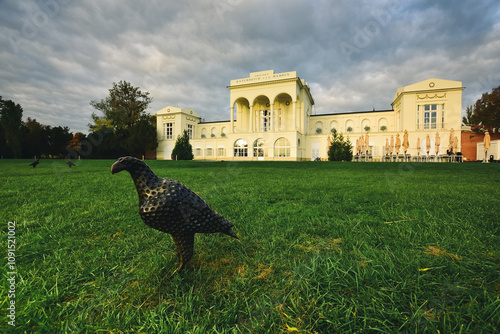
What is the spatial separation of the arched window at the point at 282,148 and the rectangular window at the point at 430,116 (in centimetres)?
2014

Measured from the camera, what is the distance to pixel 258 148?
107ft

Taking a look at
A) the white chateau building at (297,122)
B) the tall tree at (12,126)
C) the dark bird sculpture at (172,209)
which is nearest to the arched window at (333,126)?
the white chateau building at (297,122)

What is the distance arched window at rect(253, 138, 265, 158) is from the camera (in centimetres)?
3247

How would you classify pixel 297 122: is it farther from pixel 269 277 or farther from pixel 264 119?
pixel 269 277

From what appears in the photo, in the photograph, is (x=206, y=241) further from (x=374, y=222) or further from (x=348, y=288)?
(x=374, y=222)

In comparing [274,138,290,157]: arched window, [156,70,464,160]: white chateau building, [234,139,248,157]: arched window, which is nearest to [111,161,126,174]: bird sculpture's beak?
[156,70,464,160]: white chateau building

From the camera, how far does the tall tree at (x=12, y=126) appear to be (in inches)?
1161

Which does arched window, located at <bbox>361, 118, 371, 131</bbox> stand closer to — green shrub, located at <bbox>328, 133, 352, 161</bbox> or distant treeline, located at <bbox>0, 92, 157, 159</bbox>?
green shrub, located at <bbox>328, 133, 352, 161</bbox>

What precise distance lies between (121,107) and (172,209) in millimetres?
45178

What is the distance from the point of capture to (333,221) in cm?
233

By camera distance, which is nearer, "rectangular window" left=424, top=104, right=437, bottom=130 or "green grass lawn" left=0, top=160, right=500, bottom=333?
"green grass lawn" left=0, top=160, right=500, bottom=333

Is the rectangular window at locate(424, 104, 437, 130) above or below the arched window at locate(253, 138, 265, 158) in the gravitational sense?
above

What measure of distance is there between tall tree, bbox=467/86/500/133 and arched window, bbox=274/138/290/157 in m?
25.2

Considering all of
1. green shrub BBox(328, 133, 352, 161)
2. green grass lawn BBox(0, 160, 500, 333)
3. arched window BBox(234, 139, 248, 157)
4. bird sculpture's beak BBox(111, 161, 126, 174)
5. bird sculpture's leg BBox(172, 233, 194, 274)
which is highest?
arched window BBox(234, 139, 248, 157)
